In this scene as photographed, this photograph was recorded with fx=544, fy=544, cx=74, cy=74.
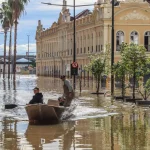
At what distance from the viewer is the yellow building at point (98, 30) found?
76.5m

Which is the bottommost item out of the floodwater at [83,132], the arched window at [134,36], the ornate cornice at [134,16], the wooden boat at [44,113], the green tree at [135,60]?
the floodwater at [83,132]

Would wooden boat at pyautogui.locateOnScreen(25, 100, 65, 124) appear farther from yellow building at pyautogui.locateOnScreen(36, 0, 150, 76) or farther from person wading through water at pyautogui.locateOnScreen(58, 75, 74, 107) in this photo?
yellow building at pyautogui.locateOnScreen(36, 0, 150, 76)

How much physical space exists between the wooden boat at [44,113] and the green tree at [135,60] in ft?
37.4

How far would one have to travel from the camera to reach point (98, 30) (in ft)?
261

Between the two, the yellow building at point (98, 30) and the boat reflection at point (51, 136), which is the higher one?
the yellow building at point (98, 30)

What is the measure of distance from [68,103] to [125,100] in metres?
10.0

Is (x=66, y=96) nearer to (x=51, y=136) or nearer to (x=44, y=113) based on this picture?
(x=44, y=113)

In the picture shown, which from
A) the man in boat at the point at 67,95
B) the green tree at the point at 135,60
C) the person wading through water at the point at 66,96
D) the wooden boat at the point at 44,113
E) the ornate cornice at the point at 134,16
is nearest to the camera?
the wooden boat at the point at 44,113

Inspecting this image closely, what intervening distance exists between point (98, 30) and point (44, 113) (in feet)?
204

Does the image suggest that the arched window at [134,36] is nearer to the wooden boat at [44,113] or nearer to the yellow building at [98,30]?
the yellow building at [98,30]

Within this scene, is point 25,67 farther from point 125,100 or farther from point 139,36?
point 125,100

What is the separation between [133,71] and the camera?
97.5 ft

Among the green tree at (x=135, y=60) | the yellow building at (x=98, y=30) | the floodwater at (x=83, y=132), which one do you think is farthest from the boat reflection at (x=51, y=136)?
the yellow building at (x=98, y=30)

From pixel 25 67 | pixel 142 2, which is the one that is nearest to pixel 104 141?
pixel 142 2
